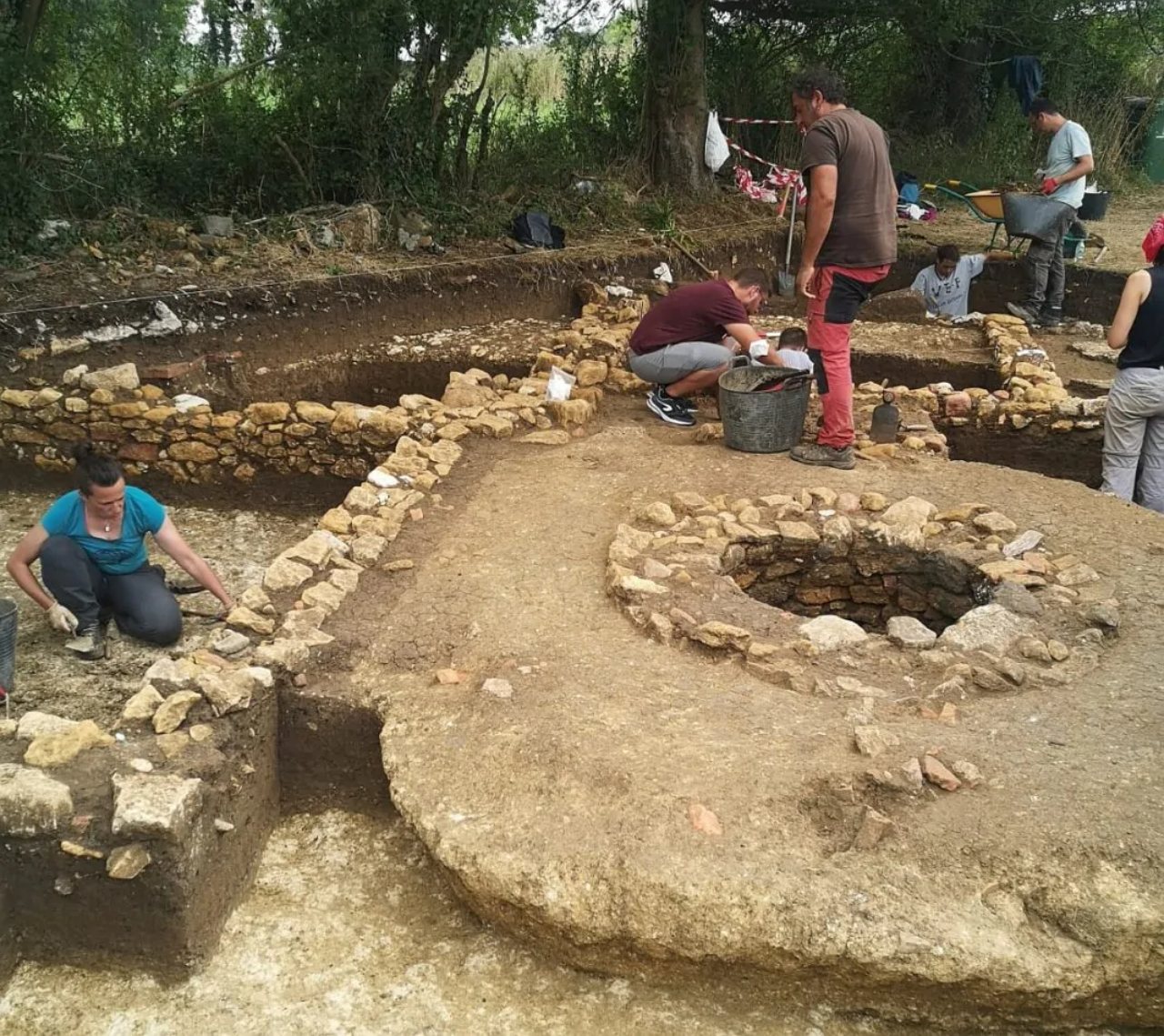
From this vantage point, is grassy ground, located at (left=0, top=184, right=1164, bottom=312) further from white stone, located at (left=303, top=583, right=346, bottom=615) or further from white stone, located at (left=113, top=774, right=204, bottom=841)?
white stone, located at (left=113, top=774, right=204, bottom=841)

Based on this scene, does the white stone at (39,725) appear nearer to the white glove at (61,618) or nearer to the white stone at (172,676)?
the white stone at (172,676)

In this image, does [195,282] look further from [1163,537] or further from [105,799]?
[1163,537]

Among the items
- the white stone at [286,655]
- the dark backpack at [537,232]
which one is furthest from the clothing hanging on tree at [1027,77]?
the white stone at [286,655]

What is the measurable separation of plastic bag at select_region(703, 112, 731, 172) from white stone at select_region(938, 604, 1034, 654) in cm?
853

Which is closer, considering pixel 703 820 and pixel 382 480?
pixel 703 820

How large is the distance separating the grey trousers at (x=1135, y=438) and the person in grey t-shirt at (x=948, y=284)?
3.67m

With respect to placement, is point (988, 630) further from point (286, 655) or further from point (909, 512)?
point (286, 655)

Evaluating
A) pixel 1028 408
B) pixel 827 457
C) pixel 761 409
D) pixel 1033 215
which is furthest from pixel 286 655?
pixel 1033 215

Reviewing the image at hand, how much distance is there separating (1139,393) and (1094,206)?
287 inches

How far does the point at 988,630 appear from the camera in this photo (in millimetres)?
3934

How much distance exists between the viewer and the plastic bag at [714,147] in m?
11.4

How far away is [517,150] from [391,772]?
28.8 ft

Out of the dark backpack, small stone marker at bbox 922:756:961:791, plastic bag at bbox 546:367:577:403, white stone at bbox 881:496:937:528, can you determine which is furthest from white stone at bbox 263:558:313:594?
the dark backpack

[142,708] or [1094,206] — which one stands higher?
[1094,206]
